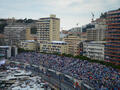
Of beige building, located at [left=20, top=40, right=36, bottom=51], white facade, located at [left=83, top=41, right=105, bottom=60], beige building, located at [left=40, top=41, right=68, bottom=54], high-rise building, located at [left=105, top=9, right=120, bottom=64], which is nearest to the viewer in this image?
high-rise building, located at [left=105, top=9, right=120, bottom=64]

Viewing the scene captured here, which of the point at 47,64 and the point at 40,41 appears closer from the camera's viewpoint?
the point at 47,64

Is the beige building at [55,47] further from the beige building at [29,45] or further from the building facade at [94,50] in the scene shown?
the beige building at [29,45]

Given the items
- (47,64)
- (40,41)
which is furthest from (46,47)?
(47,64)

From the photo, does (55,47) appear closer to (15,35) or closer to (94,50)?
(94,50)

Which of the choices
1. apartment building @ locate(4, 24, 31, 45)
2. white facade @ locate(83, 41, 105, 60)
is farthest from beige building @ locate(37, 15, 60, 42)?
white facade @ locate(83, 41, 105, 60)

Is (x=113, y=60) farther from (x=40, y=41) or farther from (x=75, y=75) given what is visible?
(x=40, y=41)

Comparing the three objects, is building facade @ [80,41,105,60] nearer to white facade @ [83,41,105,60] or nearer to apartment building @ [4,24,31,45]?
white facade @ [83,41,105,60]
